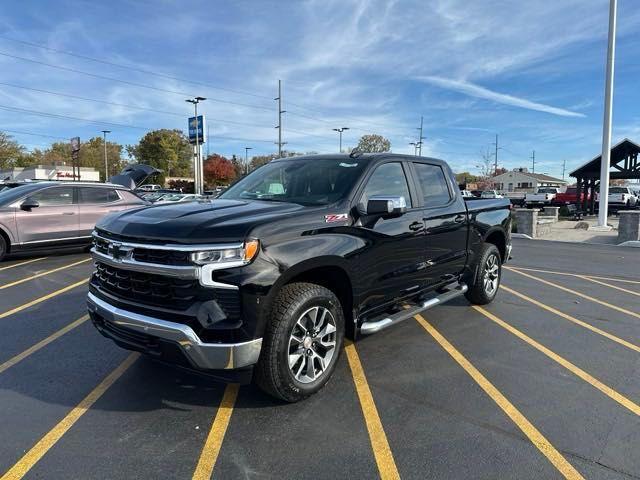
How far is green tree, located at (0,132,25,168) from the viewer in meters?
67.2

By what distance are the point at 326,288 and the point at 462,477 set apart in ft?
5.24

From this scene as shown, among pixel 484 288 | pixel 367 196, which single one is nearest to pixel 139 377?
pixel 367 196

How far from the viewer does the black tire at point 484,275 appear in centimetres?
600

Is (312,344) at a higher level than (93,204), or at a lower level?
lower

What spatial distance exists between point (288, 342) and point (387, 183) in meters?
1.94

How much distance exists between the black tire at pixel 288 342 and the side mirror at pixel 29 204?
812 centimetres

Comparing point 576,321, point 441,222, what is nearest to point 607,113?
point 576,321

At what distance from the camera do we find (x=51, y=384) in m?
3.74

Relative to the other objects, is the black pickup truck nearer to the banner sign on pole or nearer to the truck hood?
the truck hood

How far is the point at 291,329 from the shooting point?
321 cm

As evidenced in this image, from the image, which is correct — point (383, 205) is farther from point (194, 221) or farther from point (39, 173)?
point (39, 173)

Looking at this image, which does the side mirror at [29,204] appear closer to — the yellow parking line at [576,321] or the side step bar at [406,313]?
the side step bar at [406,313]

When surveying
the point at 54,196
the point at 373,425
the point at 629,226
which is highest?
the point at 54,196

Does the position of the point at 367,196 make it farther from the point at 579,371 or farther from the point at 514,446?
the point at 579,371
